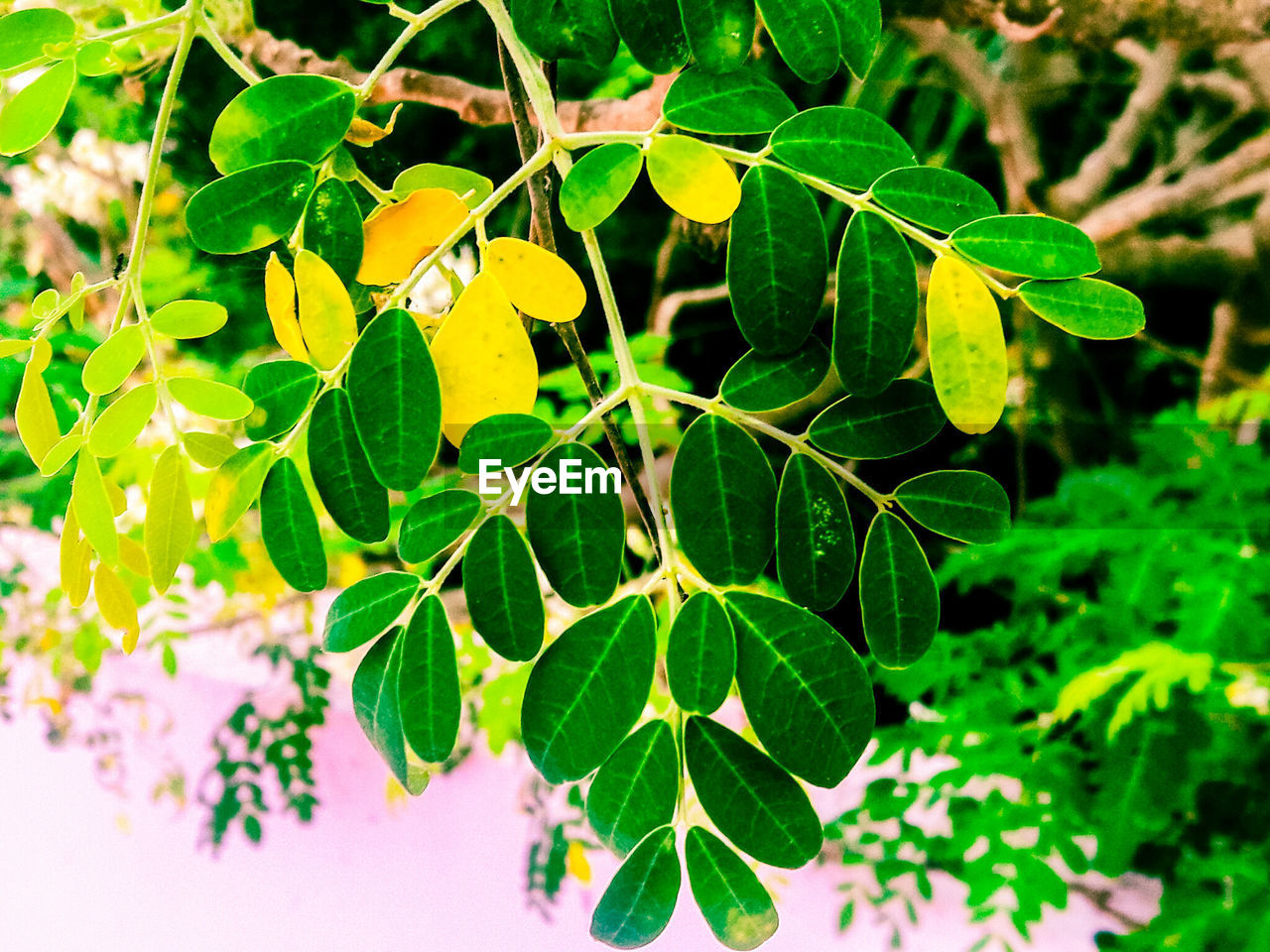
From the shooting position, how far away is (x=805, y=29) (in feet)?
0.75

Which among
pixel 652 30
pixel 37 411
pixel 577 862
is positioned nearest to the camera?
pixel 652 30

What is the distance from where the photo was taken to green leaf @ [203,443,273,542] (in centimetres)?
29

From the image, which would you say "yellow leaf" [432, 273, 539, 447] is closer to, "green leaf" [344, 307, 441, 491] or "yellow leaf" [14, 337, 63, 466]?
"green leaf" [344, 307, 441, 491]

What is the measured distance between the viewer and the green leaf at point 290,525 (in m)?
0.29

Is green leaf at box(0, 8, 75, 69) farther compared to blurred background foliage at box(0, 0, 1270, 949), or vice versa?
blurred background foliage at box(0, 0, 1270, 949)

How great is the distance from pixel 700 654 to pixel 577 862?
26.6 inches

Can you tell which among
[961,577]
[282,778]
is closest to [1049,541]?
[961,577]

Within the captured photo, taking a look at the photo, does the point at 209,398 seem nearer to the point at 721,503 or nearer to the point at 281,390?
the point at 281,390

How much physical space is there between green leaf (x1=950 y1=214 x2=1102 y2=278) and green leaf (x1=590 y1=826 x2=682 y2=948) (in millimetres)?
211

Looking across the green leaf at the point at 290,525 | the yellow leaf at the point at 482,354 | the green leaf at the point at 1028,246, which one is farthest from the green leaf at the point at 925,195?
the green leaf at the point at 290,525

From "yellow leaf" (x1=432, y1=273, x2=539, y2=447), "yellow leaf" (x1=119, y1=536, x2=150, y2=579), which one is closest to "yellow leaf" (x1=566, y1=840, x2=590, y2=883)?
"yellow leaf" (x1=119, y1=536, x2=150, y2=579)

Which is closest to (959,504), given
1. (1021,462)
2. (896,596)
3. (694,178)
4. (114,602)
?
(896,596)

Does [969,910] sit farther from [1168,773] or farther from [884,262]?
[884,262]

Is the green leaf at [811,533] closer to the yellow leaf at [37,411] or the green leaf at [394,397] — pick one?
the green leaf at [394,397]
